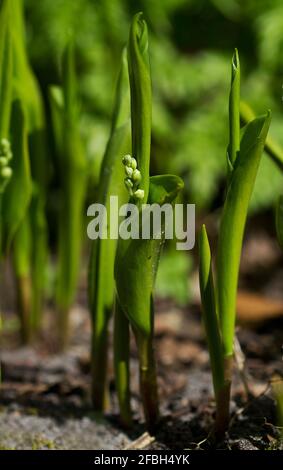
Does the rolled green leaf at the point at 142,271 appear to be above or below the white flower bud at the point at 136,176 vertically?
below

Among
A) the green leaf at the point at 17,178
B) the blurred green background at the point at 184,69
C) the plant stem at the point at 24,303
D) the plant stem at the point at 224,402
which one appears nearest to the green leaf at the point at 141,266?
the plant stem at the point at 224,402

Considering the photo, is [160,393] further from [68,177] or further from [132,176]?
[132,176]

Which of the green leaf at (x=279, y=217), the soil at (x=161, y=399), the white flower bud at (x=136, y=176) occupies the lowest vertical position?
the soil at (x=161, y=399)

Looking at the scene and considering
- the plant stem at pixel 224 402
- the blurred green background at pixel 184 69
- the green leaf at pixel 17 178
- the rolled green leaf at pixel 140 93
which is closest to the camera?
the rolled green leaf at pixel 140 93

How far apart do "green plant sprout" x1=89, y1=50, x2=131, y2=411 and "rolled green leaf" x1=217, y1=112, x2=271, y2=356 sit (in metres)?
0.19

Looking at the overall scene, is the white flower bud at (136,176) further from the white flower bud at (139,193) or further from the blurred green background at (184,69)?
the blurred green background at (184,69)

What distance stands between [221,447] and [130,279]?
266 millimetres

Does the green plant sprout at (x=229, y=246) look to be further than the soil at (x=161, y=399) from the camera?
No

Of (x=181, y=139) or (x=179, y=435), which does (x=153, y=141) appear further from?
(x=179, y=435)

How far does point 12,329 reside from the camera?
1617mm

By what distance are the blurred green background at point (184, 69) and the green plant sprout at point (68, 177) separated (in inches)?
27.2

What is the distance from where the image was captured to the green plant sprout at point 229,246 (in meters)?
0.85

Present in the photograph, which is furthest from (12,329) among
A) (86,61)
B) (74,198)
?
(86,61)

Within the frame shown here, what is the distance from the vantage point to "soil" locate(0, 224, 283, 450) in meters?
1.03
